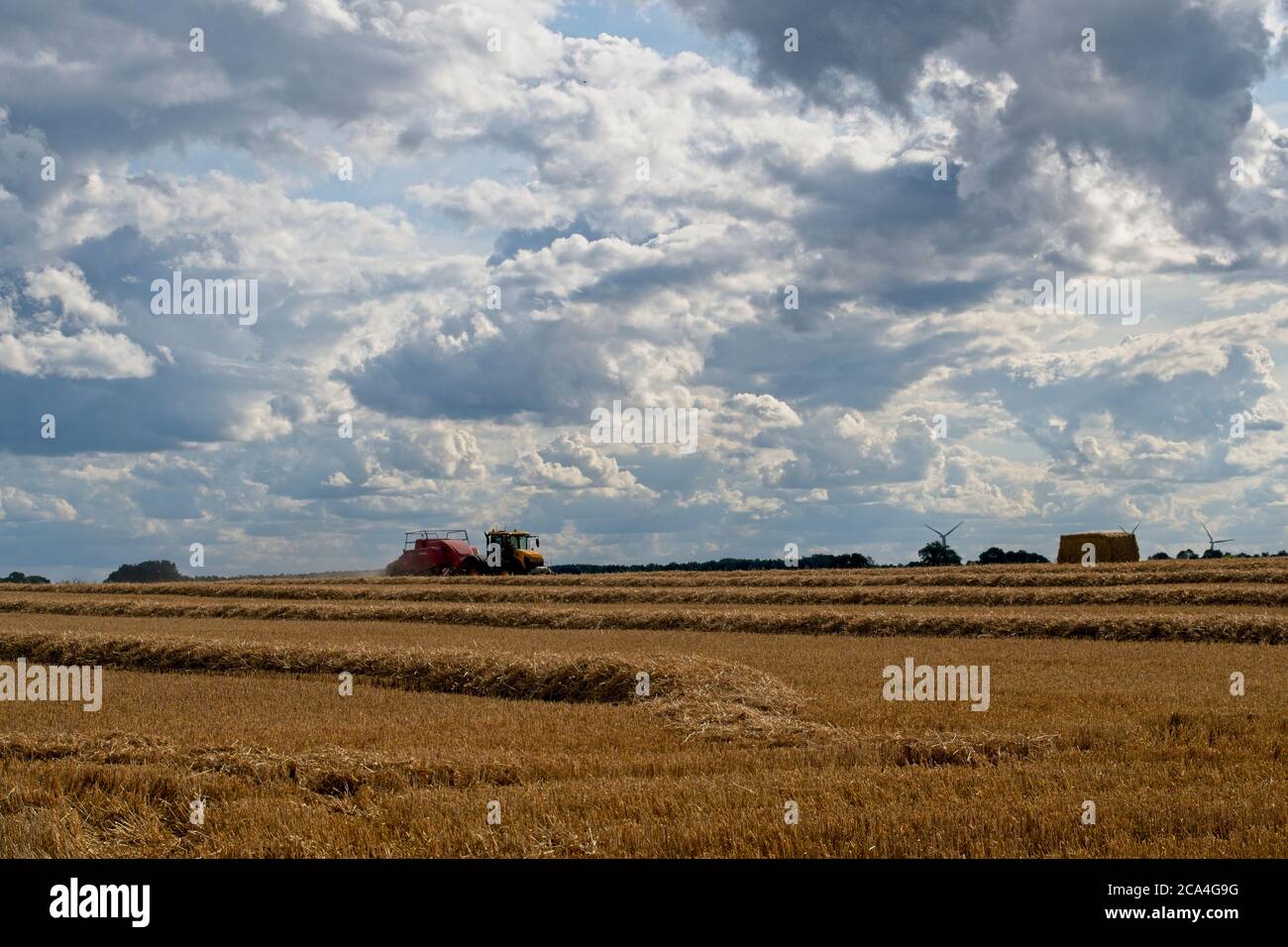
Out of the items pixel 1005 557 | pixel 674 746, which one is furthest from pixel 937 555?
pixel 674 746

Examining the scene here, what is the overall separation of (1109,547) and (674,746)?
40063 mm

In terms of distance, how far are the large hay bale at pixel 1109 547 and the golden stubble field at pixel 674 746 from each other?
18.7 metres

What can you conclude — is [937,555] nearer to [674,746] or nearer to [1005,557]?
[1005,557]

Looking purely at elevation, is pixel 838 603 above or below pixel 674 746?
above

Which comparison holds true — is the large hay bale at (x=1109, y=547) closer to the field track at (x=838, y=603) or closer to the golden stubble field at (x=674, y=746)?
the field track at (x=838, y=603)

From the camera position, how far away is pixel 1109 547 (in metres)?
47.7

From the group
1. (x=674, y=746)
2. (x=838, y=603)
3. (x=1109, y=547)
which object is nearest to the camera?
(x=674, y=746)

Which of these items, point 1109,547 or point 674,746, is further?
point 1109,547

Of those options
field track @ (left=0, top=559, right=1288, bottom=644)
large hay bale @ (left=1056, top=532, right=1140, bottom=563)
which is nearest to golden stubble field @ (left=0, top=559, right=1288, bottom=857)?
field track @ (left=0, top=559, right=1288, bottom=644)

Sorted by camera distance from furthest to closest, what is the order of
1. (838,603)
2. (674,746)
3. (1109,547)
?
(1109,547), (838,603), (674,746)

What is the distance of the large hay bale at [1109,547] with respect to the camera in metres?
47.4

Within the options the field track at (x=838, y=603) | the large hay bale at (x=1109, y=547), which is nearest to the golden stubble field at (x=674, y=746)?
the field track at (x=838, y=603)
